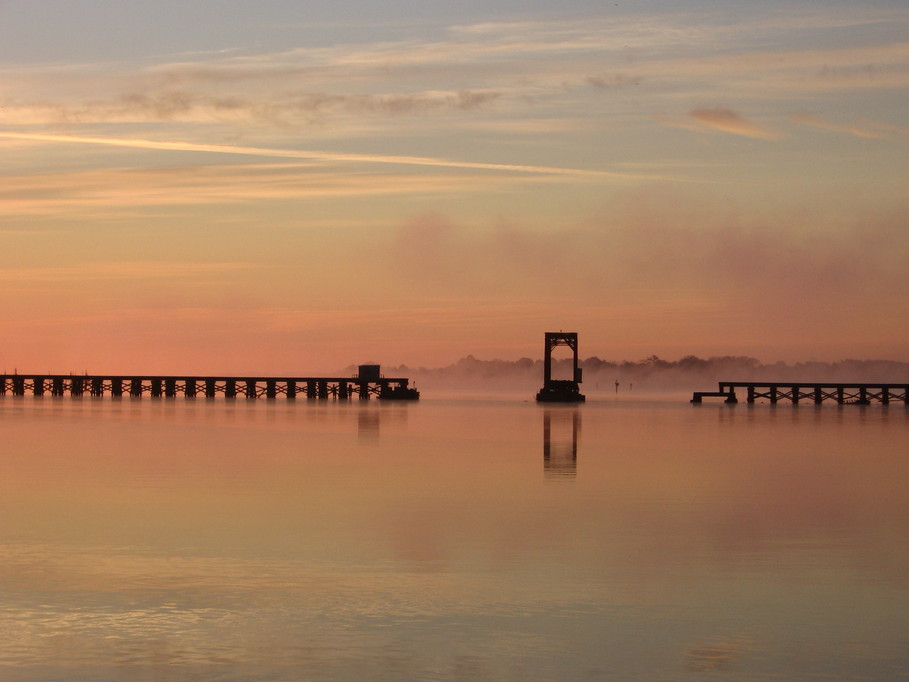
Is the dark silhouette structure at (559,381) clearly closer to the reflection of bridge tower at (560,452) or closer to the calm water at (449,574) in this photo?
the reflection of bridge tower at (560,452)

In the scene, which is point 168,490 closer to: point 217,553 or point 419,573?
point 217,553

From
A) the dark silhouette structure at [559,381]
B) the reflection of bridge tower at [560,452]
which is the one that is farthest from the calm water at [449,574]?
the dark silhouette structure at [559,381]

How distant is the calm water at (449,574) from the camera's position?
52.0ft

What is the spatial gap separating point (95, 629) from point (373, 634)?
355 centimetres

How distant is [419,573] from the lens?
22.2 meters

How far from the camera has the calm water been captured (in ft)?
52.0

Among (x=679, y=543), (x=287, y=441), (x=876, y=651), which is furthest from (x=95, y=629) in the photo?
(x=287, y=441)

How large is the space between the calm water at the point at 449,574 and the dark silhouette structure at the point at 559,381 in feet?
416

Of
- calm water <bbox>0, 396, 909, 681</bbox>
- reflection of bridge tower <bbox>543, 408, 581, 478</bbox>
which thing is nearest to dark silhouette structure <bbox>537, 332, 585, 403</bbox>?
reflection of bridge tower <bbox>543, 408, 581, 478</bbox>

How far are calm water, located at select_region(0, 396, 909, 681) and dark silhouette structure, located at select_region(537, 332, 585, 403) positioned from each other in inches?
4993

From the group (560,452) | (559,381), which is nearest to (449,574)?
(560,452)

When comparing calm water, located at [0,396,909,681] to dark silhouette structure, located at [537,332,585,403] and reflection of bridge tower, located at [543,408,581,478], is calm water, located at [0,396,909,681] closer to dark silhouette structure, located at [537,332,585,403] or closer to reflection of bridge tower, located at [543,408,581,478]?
reflection of bridge tower, located at [543,408,581,478]

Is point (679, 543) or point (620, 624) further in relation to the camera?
point (679, 543)

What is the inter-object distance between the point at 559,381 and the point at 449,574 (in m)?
170
